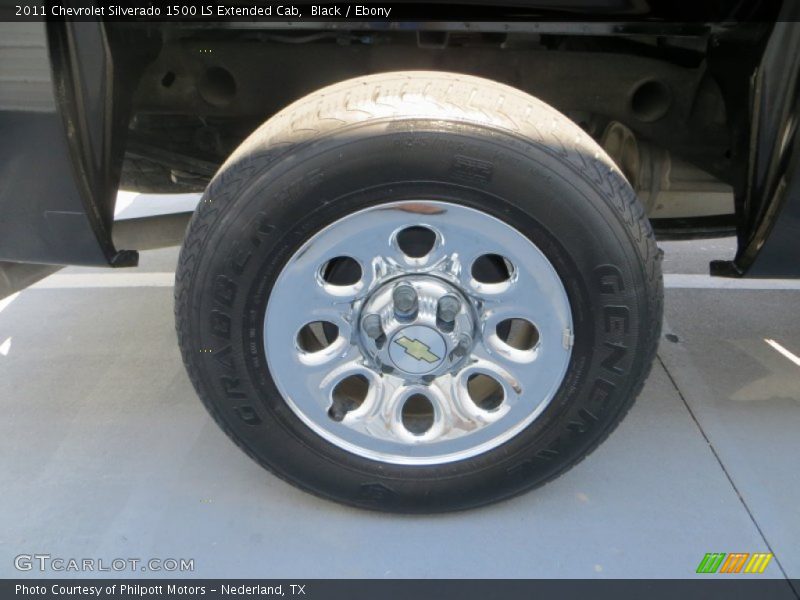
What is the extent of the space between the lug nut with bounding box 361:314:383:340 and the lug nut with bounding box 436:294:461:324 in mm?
152

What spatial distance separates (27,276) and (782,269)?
222 cm

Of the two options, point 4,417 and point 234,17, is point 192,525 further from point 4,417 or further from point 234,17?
point 234,17

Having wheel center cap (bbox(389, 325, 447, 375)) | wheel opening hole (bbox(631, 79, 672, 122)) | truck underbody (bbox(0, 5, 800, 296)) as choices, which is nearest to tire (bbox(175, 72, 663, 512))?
wheel center cap (bbox(389, 325, 447, 375))

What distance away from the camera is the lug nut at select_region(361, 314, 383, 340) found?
1845 mm

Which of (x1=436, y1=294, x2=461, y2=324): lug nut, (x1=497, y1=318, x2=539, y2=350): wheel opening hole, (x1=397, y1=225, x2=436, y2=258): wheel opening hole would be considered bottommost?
(x1=497, y1=318, x2=539, y2=350): wheel opening hole

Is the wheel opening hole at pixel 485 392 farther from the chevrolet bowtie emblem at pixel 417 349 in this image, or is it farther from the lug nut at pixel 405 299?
the lug nut at pixel 405 299

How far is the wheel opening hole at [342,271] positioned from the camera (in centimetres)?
199

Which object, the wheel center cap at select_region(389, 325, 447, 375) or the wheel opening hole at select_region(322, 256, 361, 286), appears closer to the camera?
the wheel center cap at select_region(389, 325, 447, 375)

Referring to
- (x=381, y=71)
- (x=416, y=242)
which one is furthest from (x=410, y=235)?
(x=381, y=71)

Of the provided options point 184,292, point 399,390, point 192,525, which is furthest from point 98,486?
point 399,390

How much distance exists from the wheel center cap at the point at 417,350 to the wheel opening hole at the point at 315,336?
0.73 ft
